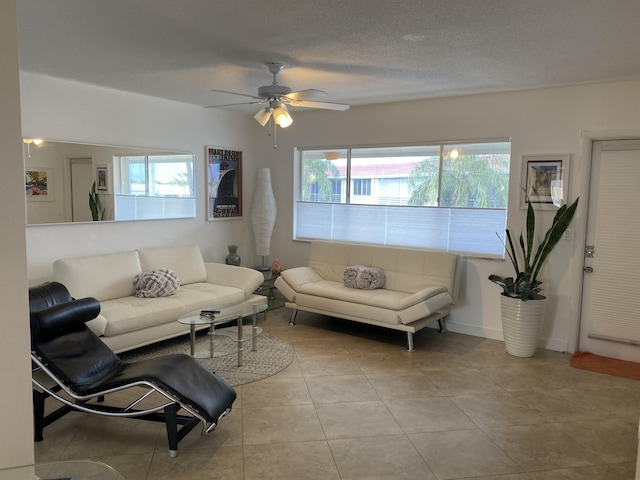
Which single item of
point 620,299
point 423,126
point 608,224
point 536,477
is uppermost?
point 423,126

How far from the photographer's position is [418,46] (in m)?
3.25

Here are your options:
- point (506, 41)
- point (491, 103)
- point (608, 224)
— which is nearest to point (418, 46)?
point (506, 41)

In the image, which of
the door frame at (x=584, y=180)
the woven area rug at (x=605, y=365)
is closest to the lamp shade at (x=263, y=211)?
the door frame at (x=584, y=180)

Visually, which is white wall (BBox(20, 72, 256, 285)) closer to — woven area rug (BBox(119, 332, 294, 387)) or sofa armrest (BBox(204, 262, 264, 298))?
sofa armrest (BBox(204, 262, 264, 298))

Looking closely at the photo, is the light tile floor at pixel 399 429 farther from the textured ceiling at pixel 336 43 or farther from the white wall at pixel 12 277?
the textured ceiling at pixel 336 43

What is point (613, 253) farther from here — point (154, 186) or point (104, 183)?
point (104, 183)

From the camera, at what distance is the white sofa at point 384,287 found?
455 centimetres

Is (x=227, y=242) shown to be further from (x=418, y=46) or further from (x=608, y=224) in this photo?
(x=608, y=224)

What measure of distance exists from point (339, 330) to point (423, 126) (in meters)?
2.46

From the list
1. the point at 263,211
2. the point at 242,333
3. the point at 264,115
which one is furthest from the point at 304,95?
the point at 263,211

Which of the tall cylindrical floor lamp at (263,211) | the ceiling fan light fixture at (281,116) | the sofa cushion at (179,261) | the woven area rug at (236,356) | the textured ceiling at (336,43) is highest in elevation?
the textured ceiling at (336,43)

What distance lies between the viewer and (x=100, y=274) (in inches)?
175

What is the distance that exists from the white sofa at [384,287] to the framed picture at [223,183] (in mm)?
1370

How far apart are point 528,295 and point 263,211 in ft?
11.1
